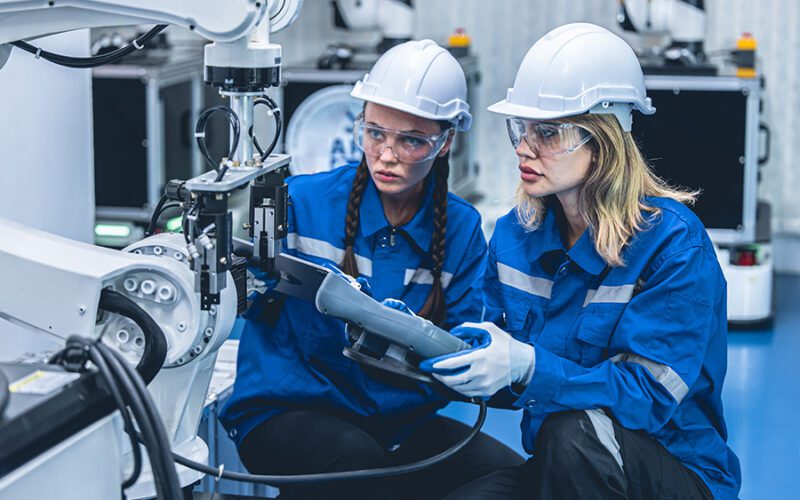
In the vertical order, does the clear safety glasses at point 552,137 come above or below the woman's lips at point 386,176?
above

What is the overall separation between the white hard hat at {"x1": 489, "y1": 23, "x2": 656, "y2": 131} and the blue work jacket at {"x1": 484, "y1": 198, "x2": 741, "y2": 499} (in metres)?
0.19

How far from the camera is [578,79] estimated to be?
2049 millimetres

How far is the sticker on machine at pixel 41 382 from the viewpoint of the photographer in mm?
1481

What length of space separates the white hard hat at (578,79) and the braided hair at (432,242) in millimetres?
305

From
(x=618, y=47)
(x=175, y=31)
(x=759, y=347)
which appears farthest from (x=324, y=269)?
(x=175, y=31)

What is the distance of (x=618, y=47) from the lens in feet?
6.89

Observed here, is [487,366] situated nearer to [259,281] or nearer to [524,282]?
[524,282]

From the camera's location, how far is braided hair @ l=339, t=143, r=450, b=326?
2342 millimetres

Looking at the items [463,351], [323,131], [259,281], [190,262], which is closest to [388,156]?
[259,281]

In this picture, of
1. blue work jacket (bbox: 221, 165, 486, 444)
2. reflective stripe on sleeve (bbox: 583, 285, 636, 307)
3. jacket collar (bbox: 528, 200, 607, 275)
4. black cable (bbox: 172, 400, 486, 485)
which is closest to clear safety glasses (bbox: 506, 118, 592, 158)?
jacket collar (bbox: 528, 200, 607, 275)

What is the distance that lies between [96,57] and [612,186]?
3.03 ft

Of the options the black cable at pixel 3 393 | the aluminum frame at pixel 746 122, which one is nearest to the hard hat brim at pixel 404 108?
the black cable at pixel 3 393

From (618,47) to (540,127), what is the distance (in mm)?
206

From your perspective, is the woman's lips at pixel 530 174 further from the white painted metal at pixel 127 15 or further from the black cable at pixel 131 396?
the black cable at pixel 131 396
